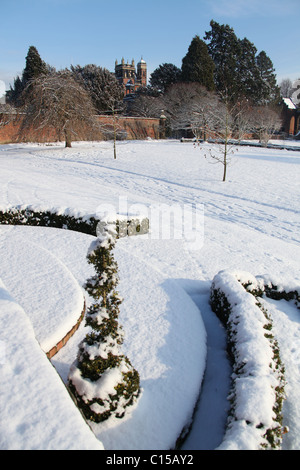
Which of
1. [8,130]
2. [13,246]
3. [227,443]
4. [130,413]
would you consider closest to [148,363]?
[130,413]

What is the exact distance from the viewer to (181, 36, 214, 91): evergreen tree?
4184 centimetres

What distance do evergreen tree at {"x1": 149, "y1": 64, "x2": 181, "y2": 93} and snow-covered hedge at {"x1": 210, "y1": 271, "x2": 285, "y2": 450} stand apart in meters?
47.7

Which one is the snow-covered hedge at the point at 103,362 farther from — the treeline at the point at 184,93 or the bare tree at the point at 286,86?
the bare tree at the point at 286,86

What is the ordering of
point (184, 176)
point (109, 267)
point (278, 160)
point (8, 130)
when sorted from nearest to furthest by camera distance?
point (109, 267)
point (184, 176)
point (278, 160)
point (8, 130)

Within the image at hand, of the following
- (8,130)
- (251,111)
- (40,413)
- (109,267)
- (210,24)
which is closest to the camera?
(40,413)

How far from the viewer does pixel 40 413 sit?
2.60 meters

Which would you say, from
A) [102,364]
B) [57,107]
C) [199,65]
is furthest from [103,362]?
[199,65]

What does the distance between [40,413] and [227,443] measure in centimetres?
159

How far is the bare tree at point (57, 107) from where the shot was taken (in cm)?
2345

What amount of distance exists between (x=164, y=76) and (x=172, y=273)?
47.5 meters

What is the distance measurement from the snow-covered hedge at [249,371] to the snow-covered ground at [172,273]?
0.35 meters

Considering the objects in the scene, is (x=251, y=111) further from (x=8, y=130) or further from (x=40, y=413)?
(x=40, y=413)

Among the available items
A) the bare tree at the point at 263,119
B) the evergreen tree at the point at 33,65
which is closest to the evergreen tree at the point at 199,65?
the bare tree at the point at 263,119

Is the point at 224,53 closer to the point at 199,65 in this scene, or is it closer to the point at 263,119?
the point at 199,65
